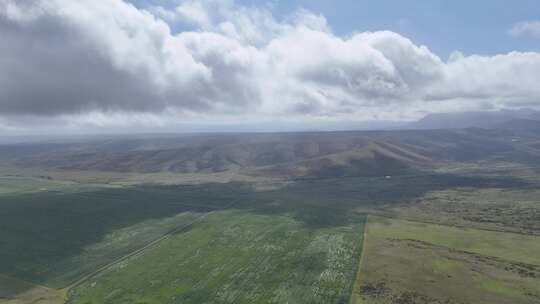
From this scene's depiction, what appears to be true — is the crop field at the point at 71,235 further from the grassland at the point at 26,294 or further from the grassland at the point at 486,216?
the grassland at the point at 486,216

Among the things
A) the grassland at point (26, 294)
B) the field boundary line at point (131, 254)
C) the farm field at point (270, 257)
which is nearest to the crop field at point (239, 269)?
the farm field at point (270, 257)

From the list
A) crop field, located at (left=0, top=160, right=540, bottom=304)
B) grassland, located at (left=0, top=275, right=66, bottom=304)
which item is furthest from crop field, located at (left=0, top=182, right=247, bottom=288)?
grassland, located at (left=0, top=275, right=66, bottom=304)

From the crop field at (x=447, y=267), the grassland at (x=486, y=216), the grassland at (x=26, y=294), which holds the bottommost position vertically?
the grassland at (x=486, y=216)

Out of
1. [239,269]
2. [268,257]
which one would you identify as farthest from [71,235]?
[268,257]

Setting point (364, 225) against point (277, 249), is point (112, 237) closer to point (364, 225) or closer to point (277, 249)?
point (277, 249)

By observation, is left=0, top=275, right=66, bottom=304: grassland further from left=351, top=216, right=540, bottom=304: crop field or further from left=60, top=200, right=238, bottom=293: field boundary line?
left=351, top=216, right=540, bottom=304: crop field

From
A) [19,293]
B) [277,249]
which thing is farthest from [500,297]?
[19,293]
